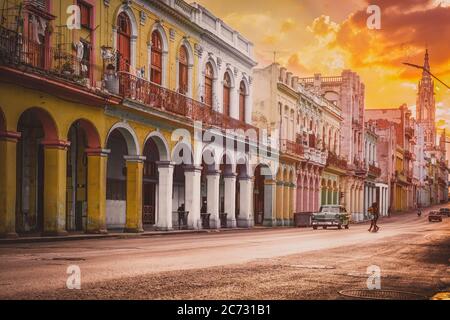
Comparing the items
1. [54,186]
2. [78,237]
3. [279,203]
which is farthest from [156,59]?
[279,203]

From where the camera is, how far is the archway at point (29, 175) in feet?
Result: 83.8

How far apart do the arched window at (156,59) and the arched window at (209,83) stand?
18.3 ft

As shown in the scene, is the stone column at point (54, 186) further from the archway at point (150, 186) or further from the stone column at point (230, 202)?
the stone column at point (230, 202)

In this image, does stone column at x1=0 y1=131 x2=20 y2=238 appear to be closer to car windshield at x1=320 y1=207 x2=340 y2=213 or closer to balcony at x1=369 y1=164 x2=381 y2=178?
car windshield at x1=320 y1=207 x2=340 y2=213

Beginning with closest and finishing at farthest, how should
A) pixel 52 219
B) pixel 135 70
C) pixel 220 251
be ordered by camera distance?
1. pixel 220 251
2. pixel 52 219
3. pixel 135 70

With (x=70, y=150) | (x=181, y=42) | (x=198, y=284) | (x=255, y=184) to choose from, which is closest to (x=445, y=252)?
(x=198, y=284)

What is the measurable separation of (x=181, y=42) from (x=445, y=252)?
18.8m

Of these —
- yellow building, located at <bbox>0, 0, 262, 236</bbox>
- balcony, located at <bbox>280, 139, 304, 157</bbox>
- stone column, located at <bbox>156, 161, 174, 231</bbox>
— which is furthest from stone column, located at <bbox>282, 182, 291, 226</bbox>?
stone column, located at <bbox>156, 161, 174, 231</bbox>

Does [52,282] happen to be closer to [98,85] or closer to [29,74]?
[29,74]

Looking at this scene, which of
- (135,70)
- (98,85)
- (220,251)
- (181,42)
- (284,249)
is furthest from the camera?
(181,42)

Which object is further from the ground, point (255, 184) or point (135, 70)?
point (135, 70)

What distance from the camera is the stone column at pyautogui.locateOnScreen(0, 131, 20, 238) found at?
20.8 meters

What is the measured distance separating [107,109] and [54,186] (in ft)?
15.1

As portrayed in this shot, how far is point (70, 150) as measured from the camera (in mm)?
28734
